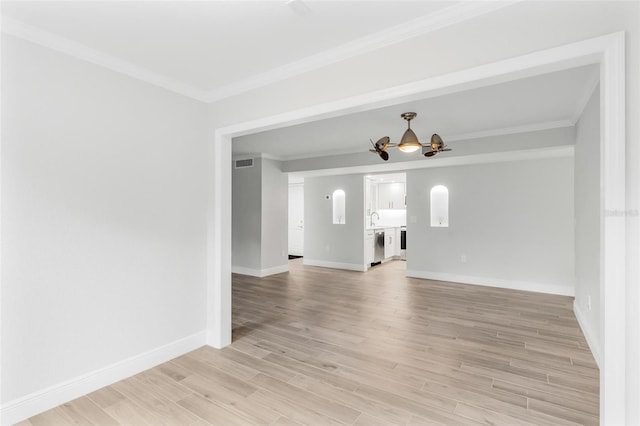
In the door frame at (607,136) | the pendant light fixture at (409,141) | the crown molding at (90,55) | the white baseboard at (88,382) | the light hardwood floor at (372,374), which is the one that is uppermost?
the crown molding at (90,55)

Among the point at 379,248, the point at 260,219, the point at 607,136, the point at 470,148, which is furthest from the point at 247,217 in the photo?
the point at 607,136

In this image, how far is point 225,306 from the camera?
10.6 ft

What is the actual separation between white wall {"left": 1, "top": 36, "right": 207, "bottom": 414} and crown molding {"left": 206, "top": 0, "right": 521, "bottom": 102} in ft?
2.52

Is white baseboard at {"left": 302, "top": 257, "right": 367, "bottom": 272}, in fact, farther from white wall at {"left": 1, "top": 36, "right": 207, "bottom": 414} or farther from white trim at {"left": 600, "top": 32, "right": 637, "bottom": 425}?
white trim at {"left": 600, "top": 32, "right": 637, "bottom": 425}

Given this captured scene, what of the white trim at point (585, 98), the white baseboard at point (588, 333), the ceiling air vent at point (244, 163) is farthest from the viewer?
the ceiling air vent at point (244, 163)

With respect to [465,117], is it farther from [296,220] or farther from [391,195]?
[296,220]

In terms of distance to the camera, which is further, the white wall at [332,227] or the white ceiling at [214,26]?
the white wall at [332,227]

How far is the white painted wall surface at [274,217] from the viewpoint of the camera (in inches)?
266

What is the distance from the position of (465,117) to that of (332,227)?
14.4 feet

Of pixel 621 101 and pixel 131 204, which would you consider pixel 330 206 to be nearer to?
pixel 131 204

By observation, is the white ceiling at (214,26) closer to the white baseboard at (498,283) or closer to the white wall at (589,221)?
the white wall at (589,221)

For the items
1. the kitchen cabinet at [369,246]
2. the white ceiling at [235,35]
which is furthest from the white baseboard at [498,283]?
the white ceiling at [235,35]

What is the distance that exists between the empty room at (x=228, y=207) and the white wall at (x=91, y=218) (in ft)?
0.04

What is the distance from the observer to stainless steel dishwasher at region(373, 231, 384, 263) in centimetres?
818
